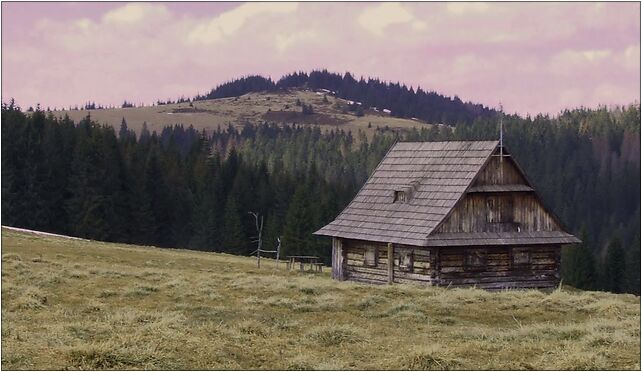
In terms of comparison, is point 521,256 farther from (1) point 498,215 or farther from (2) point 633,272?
(2) point 633,272

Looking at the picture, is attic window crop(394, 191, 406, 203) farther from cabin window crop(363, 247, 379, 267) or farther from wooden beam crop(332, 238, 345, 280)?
wooden beam crop(332, 238, 345, 280)

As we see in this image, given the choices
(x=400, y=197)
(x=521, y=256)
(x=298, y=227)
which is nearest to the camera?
(x=521, y=256)

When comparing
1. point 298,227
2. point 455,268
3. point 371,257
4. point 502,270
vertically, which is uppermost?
point 371,257

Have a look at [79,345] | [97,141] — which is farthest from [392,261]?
[97,141]

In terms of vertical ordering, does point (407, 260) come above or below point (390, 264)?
above

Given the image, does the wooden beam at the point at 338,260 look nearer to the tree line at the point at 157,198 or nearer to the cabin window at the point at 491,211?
the cabin window at the point at 491,211

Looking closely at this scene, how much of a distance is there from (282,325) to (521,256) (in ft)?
63.4

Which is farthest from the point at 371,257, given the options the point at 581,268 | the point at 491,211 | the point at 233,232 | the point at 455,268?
the point at 581,268

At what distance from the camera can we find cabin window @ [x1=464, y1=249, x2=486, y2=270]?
35969 millimetres

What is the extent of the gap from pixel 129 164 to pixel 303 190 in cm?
1813

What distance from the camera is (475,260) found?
36.1 meters

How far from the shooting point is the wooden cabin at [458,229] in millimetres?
35312

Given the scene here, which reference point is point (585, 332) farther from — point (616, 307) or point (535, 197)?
point (535, 197)

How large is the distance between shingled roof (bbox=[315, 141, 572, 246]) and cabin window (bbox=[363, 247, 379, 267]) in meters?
0.87
